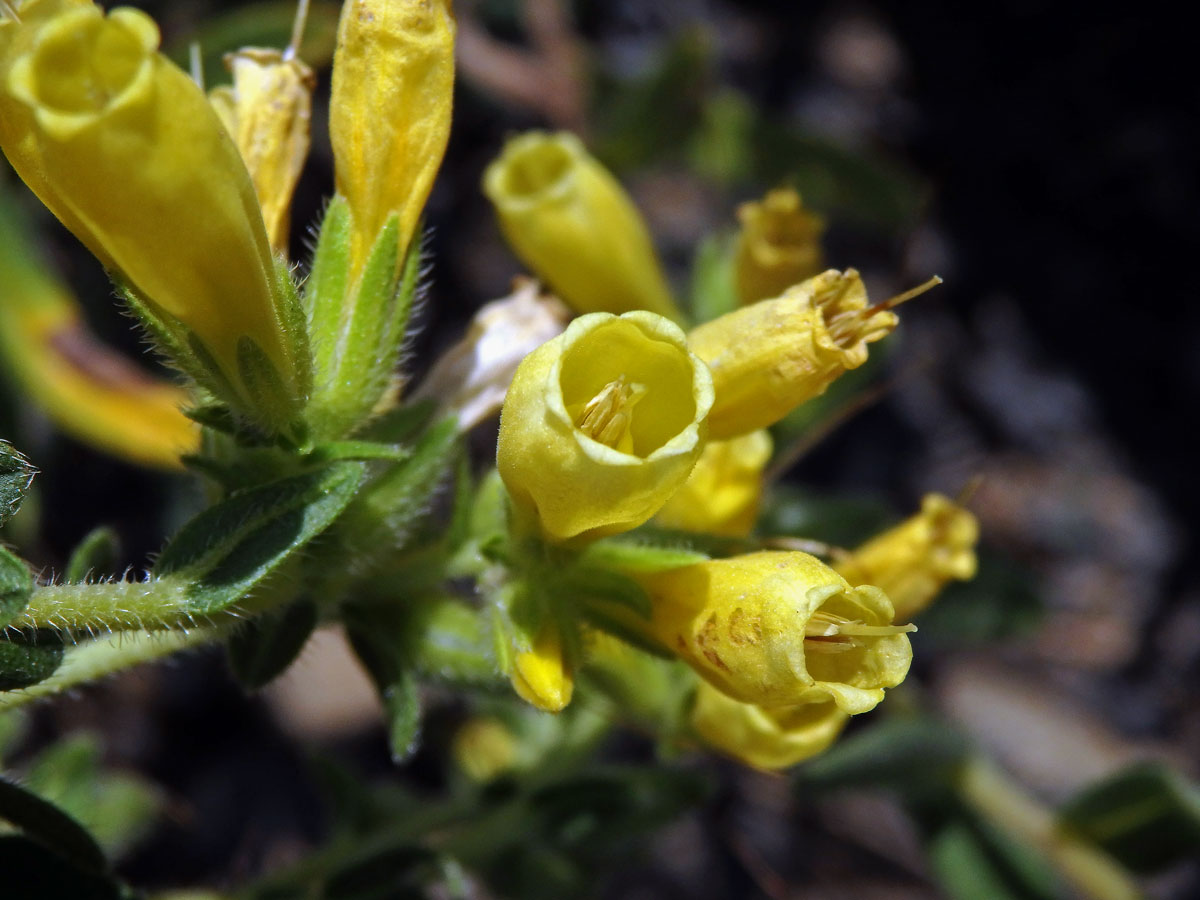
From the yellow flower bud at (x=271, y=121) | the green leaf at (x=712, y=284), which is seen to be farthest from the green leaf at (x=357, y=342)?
the green leaf at (x=712, y=284)

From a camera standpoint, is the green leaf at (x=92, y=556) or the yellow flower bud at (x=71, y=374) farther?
the yellow flower bud at (x=71, y=374)

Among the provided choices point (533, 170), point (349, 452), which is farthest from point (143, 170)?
point (533, 170)

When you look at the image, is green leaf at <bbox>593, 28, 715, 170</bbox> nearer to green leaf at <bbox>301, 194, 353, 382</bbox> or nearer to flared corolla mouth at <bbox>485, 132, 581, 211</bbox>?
flared corolla mouth at <bbox>485, 132, 581, 211</bbox>

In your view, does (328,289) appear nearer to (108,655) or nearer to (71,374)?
(108,655)

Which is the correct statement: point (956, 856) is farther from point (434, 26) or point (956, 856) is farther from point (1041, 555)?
point (434, 26)

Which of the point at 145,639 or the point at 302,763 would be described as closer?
the point at 145,639

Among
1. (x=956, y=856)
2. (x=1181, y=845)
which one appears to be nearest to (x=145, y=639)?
(x=956, y=856)

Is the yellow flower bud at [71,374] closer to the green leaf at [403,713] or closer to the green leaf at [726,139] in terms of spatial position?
the green leaf at [403,713]
